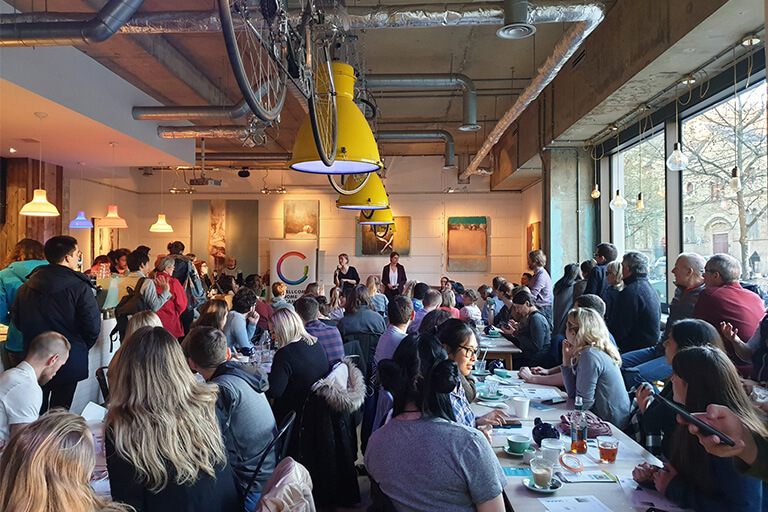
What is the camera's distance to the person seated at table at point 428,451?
185 cm

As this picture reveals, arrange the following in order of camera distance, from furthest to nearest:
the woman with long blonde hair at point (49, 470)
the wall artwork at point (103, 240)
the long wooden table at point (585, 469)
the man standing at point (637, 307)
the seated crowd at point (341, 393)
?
the wall artwork at point (103, 240)
the man standing at point (637, 307)
the long wooden table at point (585, 469)
the seated crowd at point (341, 393)
the woman with long blonde hair at point (49, 470)

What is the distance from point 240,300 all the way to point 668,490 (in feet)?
14.5

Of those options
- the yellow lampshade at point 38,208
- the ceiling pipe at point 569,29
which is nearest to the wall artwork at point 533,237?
the ceiling pipe at point 569,29

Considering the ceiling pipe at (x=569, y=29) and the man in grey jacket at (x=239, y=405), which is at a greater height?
the ceiling pipe at (x=569, y=29)

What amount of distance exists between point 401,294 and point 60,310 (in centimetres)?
297

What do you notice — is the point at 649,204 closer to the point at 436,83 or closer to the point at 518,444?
the point at 436,83

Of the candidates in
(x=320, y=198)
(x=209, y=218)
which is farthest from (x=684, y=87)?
(x=209, y=218)

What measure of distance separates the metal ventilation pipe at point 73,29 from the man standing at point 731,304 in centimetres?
451

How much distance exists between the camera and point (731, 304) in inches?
150

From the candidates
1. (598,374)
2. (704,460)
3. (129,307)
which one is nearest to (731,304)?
(598,374)

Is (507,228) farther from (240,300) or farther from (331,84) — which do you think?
(331,84)

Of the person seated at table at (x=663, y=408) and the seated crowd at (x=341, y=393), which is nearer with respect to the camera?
the seated crowd at (x=341, y=393)

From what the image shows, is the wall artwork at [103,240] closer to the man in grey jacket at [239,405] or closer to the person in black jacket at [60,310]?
the person in black jacket at [60,310]

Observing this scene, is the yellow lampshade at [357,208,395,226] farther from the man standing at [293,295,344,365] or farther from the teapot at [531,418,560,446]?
the teapot at [531,418,560,446]
